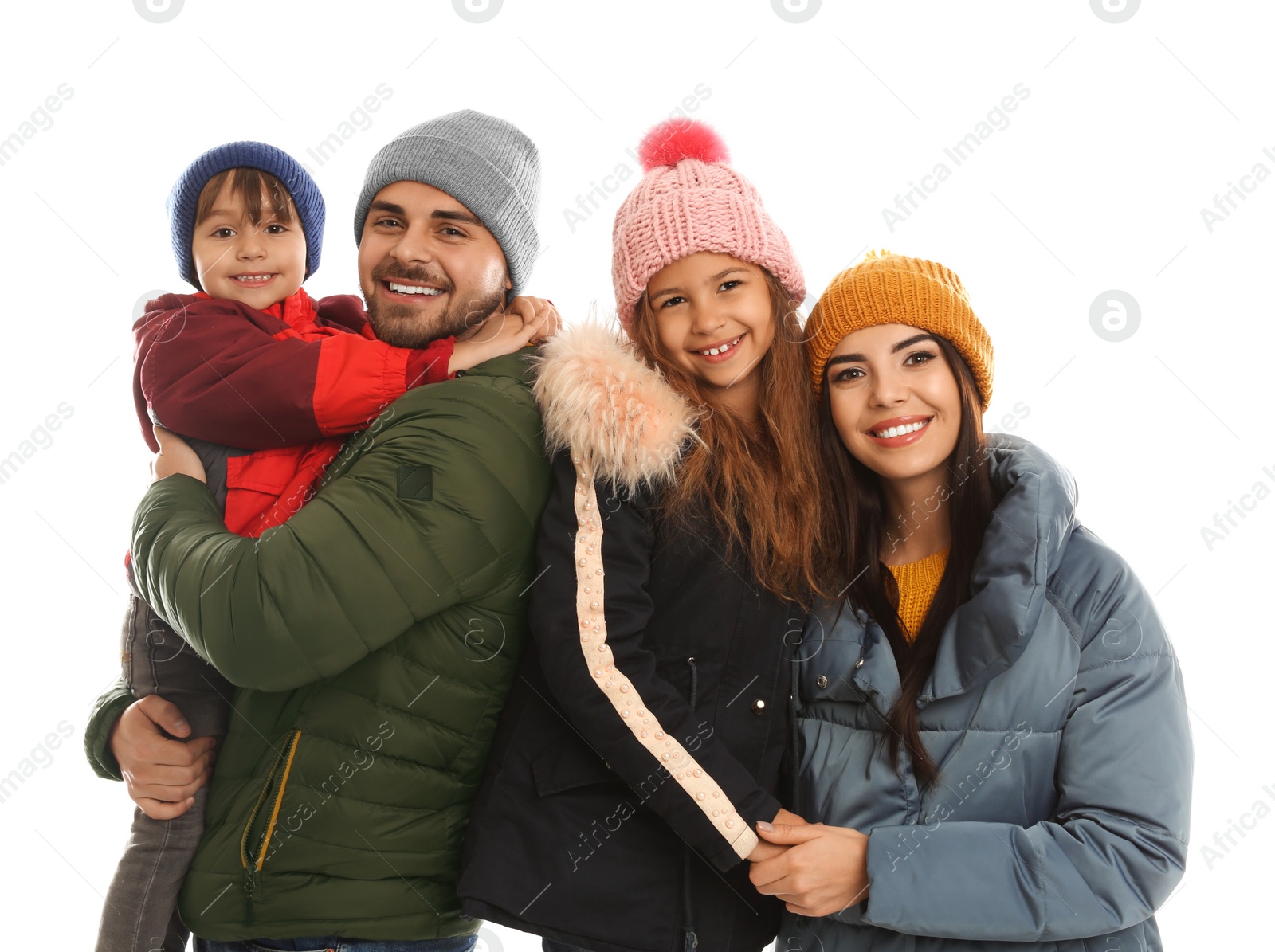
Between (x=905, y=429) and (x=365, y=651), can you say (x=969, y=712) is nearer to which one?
(x=905, y=429)

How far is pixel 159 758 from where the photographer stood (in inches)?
65.0

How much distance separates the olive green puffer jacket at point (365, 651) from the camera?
4.73ft

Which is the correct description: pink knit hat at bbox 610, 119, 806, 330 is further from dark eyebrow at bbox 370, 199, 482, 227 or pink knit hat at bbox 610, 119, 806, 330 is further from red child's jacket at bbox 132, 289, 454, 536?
red child's jacket at bbox 132, 289, 454, 536

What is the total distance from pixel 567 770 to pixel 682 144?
1.25 metres

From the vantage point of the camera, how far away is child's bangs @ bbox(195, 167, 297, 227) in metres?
2.02

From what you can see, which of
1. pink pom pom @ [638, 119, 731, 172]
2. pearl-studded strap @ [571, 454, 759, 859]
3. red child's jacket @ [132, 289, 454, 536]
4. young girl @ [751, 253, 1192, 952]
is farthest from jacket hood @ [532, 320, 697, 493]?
pink pom pom @ [638, 119, 731, 172]

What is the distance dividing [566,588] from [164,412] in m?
0.84

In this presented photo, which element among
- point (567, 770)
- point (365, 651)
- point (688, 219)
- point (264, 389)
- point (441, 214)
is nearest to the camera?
point (365, 651)

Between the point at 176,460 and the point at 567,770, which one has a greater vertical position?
the point at 176,460

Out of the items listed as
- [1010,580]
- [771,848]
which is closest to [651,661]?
[771,848]

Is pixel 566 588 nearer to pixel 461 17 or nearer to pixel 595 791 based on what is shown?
pixel 595 791

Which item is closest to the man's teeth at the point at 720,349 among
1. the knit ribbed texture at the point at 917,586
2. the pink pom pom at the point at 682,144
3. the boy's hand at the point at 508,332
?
the boy's hand at the point at 508,332

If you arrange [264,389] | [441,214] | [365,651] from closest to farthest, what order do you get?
[365,651] → [264,389] → [441,214]

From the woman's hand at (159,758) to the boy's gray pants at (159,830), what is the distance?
2 cm
